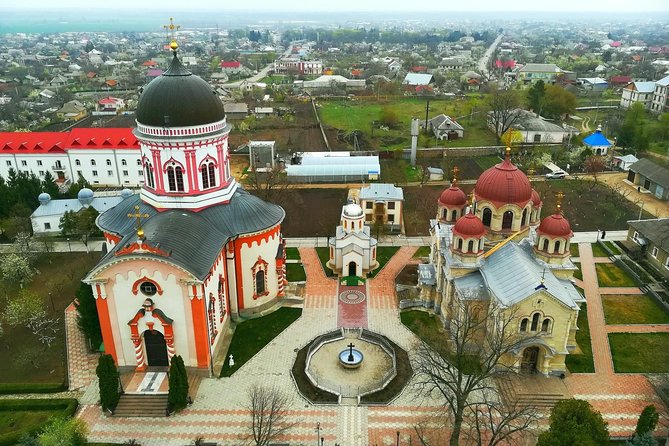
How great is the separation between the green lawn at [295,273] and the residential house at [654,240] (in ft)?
97.9

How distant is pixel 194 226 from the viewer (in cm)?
3275

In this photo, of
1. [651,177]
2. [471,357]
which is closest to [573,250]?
[651,177]

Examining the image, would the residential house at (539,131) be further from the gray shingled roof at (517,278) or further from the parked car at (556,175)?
the gray shingled roof at (517,278)

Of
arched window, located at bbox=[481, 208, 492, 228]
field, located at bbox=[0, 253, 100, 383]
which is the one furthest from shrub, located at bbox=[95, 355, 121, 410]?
arched window, located at bbox=[481, 208, 492, 228]

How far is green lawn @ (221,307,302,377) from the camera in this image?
33062 millimetres

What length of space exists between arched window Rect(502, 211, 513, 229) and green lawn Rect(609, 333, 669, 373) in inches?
402

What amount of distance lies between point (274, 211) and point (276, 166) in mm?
30965

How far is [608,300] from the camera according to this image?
39.5m

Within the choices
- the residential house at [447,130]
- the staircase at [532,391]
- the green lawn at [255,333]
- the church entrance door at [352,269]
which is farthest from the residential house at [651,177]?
the green lawn at [255,333]

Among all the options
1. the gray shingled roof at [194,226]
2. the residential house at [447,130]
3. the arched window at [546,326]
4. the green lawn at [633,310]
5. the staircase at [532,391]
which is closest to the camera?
the staircase at [532,391]

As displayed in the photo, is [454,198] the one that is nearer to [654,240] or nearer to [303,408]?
[654,240]

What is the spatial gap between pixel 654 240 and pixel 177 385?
39.8 meters

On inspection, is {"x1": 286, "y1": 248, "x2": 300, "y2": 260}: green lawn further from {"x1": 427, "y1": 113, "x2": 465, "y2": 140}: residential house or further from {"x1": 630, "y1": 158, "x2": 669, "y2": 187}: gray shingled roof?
{"x1": 427, "y1": 113, "x2": 465, "y2": 140}: residential house

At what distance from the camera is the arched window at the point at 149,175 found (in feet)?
113
